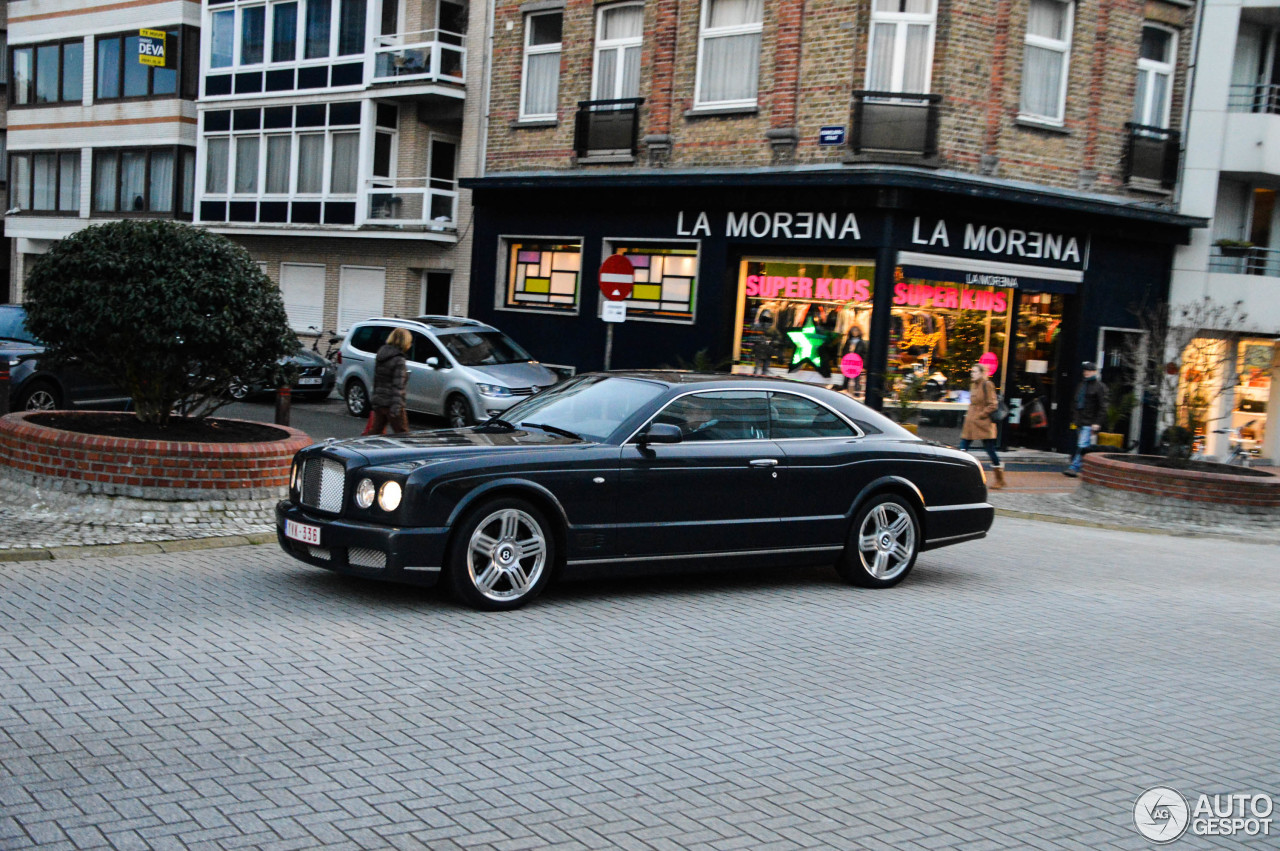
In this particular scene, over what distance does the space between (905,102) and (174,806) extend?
17274 mm

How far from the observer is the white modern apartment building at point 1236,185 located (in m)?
22.5

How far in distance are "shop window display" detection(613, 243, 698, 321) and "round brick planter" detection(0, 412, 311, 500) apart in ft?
41.6

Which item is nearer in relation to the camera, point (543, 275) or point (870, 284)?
point (870, 284)

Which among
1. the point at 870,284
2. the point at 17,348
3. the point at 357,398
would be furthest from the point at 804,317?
the point at 17,348

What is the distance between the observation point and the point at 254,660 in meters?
6.31

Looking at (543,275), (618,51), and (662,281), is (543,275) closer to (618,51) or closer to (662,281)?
(662,281)

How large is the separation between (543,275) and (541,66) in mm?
4109

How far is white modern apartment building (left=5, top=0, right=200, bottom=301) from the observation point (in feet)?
115

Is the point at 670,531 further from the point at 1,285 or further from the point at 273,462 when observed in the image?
the point at 1,285

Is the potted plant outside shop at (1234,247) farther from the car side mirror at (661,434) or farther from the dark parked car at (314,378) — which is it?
the car side mirror at (661,434)

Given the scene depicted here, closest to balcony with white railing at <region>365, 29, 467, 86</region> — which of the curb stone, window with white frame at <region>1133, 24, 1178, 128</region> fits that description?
window with white frame at <region>1133, 24, 1178, 128</region>

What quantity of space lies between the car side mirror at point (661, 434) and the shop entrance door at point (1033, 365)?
1453 cm

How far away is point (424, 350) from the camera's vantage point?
19.6 m

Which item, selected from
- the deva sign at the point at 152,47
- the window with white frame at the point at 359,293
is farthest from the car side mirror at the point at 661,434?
the deva sign at the point at 152,47
